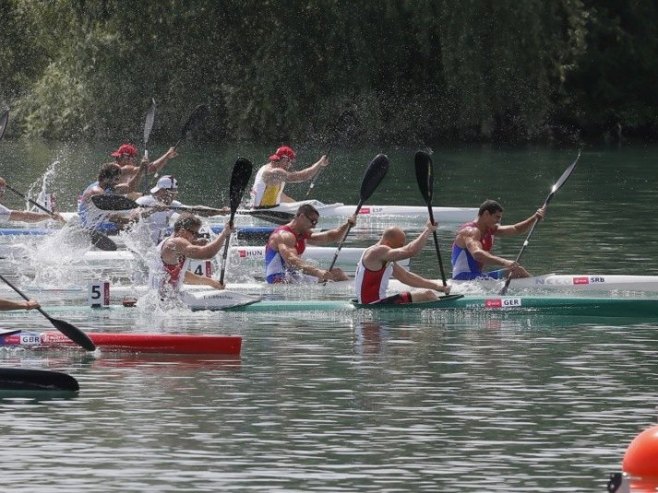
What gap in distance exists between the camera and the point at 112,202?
2402cm

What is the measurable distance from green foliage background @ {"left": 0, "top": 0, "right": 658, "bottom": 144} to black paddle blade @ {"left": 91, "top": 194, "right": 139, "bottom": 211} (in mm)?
28606

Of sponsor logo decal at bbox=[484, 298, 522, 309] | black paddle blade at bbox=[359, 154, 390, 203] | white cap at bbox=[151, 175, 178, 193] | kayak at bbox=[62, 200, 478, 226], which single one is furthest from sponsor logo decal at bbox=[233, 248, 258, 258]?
sponsor logo decal at bbox=[484, 298, 522, 309]

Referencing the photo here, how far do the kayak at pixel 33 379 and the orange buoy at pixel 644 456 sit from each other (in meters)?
5.94

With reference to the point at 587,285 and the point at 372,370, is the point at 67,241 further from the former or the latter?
the point at 372,370

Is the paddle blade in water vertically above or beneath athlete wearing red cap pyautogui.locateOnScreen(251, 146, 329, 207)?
beneath

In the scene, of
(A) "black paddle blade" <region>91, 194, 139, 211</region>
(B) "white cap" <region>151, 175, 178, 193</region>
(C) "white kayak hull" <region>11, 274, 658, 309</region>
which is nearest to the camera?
(C) "white kayak hull" <region>11, 274, 658, 309</region>

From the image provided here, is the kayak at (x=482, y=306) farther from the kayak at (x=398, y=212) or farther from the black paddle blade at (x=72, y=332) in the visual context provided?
the kayak at (x=398, y=212)

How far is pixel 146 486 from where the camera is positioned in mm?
12359

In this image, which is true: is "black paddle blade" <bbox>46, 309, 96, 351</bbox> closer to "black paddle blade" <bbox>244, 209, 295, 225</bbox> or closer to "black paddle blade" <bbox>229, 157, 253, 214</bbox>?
"black paddle blade" <bbox>229, 157, 253, 214</bbox>

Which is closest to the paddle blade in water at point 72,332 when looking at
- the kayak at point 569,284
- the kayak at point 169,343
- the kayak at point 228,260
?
the kayak at point 169,343

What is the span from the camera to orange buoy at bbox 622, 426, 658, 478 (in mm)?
10945

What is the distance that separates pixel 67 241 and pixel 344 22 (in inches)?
1096

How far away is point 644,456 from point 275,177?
61.7 ft

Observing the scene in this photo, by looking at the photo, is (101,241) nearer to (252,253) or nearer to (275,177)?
(252,253)
